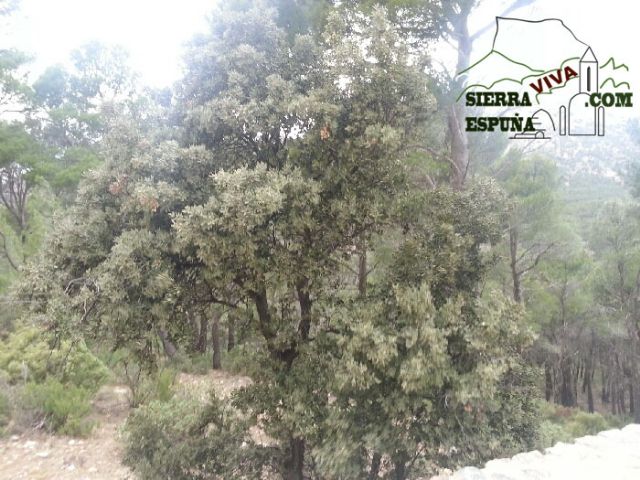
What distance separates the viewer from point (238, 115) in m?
4.45

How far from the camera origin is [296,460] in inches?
210

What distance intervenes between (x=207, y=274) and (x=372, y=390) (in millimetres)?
1967

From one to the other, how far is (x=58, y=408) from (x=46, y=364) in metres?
1.57

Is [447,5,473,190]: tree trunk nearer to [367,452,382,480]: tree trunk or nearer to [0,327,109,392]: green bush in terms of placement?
[367,452,382,480]: tree trunk

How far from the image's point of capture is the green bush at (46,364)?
881cm

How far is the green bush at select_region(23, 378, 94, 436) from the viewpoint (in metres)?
7.76

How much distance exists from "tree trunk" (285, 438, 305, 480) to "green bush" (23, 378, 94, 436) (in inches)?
179

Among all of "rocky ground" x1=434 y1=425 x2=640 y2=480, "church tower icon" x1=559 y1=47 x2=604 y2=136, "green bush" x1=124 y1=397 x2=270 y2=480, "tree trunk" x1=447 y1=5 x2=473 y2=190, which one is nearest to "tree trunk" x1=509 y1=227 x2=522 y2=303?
"tree trunk" x1=447 y1=5 x2=473 y2=190

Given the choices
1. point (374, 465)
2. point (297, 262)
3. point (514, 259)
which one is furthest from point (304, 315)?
point (514, 259)

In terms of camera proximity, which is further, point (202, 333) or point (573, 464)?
point (202, 333)

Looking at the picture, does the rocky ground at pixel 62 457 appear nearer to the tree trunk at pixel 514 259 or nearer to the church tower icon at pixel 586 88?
the church tower icon at pixel 586 88

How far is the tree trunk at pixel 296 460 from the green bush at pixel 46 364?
219 inches

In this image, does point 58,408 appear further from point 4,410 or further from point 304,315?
point 304,315

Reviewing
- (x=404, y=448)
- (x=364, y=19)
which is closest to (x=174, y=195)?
(x=404, y=448)
